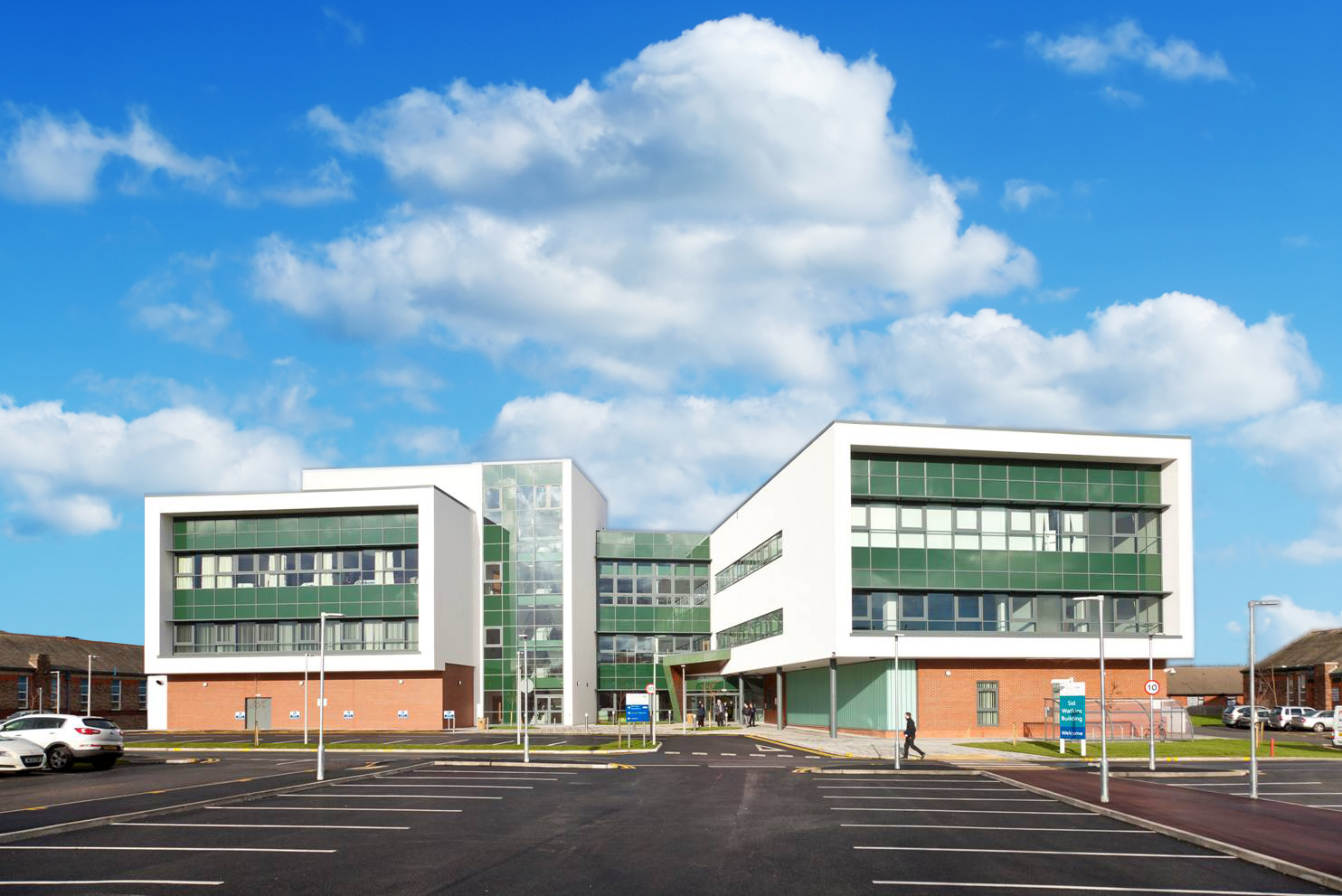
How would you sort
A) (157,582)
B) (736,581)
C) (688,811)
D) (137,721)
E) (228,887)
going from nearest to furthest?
(228,887) → (688,811) → (157,582) → (736,581) → (137,721)

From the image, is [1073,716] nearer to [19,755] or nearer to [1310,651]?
[19,755]

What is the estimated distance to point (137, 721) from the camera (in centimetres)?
9469

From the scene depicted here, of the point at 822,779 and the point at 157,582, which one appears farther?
the point at 157,582

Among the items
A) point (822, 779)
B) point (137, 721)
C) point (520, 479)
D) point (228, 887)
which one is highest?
point (520, 479)

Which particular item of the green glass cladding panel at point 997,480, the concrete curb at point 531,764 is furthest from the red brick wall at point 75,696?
the green glass cladding panel at point 997,480

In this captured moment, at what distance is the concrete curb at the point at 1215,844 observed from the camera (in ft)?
60.6

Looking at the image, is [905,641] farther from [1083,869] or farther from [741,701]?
[1083,869]

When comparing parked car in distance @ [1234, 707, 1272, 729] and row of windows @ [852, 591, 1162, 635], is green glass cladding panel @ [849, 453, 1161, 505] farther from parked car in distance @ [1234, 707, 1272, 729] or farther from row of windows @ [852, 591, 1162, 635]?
parked car in distance @ [1234, 707, 1272, 729]

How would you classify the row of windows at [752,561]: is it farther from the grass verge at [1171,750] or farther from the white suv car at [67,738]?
the white suv car at [67,738]

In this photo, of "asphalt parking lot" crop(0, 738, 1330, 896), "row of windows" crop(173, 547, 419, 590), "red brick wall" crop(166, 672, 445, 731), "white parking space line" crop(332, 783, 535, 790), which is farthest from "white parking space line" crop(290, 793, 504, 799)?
"row of windows" crop(173, 547, 419, 590)

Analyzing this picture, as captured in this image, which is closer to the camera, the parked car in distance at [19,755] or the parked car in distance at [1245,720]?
the parked car in distance at [19,755]

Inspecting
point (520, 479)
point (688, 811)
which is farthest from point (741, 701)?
point (688, 811)

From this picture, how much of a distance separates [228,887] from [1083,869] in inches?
511

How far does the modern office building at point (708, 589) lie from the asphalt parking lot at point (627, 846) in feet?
58.9
